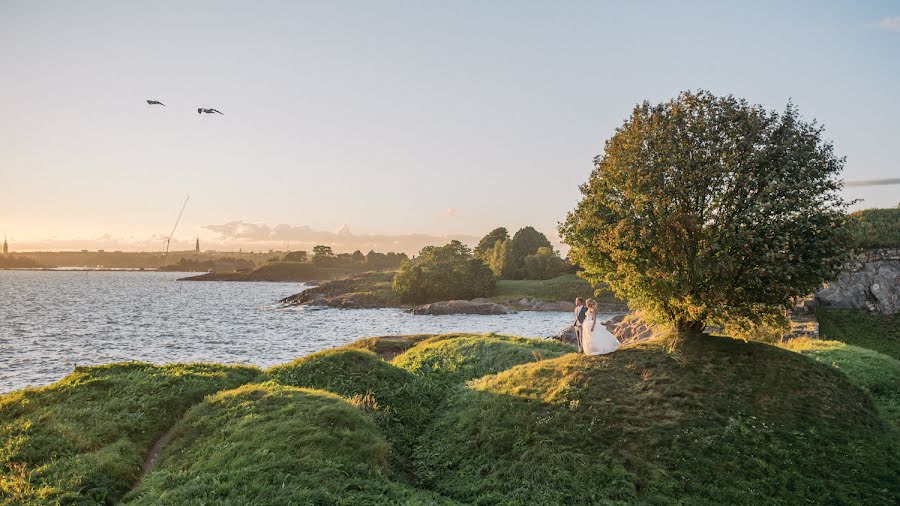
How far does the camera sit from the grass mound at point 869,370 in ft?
76.8

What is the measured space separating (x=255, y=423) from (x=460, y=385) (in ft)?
37.2

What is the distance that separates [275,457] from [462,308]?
9795 cm

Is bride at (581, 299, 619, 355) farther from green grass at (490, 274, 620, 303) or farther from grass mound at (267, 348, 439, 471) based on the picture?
green grass at (490, 274, 620, 303)

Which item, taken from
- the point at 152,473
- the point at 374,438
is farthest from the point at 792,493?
the point at 152,473

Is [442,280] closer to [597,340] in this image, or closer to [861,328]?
[861,328]

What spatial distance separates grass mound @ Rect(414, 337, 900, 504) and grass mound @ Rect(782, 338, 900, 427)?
3824 millimetres

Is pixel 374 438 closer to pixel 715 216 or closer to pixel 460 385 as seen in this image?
pixel 460 385

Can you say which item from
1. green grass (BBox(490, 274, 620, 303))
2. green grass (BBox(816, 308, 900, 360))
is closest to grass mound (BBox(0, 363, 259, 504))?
green grass (BBox(816, 308, 900, 360))

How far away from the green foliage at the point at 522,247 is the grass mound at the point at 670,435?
437ft

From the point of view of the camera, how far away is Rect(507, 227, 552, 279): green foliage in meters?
157

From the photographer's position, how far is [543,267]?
151000 mm

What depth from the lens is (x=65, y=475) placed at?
14852mm

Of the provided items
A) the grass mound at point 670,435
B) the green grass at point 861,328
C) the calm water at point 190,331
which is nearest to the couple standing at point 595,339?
the grass mound at point 670,435

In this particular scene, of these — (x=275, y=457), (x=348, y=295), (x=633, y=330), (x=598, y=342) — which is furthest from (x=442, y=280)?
(x=275, y=457)
